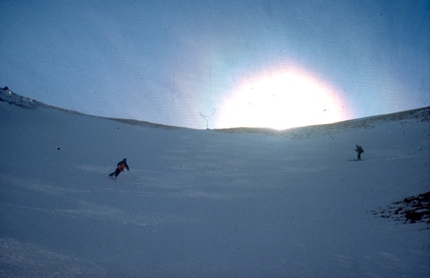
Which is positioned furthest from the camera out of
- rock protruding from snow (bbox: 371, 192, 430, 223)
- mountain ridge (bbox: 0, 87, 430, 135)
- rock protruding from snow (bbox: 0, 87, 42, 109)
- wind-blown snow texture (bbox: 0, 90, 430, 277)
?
mountain ridge (bbox: 0, 87, 430, 135)

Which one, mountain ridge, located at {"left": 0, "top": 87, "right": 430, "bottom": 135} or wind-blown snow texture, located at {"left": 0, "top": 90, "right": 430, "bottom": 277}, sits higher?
mountain ridge, located at {"left": 0, "top": 87, "right": 430, "bottom": 135}

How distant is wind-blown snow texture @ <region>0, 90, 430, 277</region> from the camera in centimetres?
441

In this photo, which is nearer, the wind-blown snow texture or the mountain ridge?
the wind-blown snow texture

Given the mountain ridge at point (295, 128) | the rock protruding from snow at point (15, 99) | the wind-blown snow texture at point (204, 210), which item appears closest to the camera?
the wind-blown snow texture at point (204, 210)

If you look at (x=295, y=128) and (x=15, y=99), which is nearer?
(x=15, y=99)

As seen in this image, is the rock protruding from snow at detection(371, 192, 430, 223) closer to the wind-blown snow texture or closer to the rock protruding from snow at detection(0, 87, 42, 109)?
the wind-blown snow texture

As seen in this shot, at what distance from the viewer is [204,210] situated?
8.49m

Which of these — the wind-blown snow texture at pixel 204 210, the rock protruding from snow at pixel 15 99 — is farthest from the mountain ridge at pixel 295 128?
the wind-blown snow texture at pixel 204 210

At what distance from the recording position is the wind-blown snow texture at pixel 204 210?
173 inches

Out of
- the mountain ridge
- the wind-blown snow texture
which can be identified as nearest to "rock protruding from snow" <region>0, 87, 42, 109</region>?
the mountain ridge

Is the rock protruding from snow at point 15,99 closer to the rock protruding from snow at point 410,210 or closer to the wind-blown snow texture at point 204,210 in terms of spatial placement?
the wind-blown snow texture at point 204,210

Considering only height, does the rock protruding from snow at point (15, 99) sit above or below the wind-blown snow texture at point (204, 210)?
above

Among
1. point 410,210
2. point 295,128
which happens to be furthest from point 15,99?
point 410,210

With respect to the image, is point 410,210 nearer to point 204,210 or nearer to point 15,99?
point 204,210
